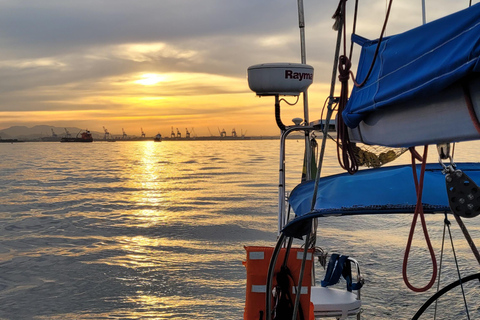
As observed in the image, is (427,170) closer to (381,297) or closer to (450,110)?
(450,110)

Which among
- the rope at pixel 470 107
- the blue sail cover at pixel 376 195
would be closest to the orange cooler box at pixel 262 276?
the blue sail cover at pixel 376 195

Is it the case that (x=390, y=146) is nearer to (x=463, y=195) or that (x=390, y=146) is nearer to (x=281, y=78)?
(x=463, y=195)

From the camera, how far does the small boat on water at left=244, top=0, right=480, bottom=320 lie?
2.03 meters

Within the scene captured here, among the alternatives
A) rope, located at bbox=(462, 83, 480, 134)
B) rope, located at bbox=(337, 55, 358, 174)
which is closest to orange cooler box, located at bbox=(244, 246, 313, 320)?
rope, located at bbox=(337, 55, 358, 174)

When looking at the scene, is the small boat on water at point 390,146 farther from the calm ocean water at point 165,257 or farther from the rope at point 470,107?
the calm ocean water at point 165,257

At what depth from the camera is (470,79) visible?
74.8 inches

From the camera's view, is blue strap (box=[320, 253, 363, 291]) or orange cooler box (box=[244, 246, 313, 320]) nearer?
orange cooler box (box=[244, 246, 313, 320])

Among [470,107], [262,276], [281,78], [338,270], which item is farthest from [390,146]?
[281,78]

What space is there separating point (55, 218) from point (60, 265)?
6358 mm

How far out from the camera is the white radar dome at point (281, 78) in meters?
5.42

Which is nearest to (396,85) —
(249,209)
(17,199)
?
(249,209)

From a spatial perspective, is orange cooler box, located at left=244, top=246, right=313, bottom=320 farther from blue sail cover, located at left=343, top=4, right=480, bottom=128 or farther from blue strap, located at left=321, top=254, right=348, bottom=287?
blue sail cover, located at left=343, top=4, right=480, bottom=128

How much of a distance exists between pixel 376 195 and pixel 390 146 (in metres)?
0.85

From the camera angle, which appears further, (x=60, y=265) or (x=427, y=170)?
(x=60, y=265)
